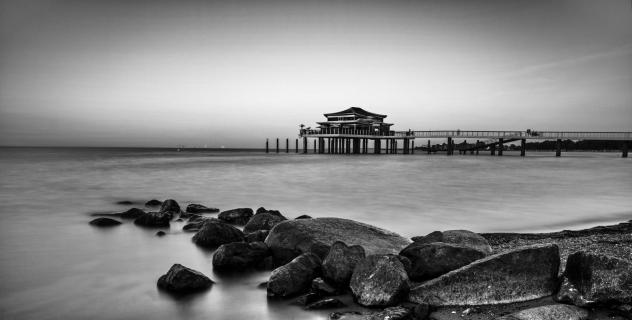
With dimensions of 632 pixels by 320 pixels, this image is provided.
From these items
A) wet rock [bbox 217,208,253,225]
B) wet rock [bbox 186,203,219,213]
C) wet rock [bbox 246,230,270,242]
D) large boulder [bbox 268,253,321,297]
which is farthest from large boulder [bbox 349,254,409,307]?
wet rock [bbox 186,203,219,213]

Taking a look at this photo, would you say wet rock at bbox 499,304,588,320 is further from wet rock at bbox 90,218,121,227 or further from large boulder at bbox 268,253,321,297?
→ wet rock at bbox 90,218,121,227

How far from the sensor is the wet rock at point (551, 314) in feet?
12.2

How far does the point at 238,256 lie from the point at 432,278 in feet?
9.32

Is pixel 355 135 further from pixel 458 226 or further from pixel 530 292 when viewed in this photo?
pixel 530 292

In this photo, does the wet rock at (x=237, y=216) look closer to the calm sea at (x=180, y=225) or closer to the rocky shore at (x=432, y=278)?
the calm sea at (x=180, y=225)

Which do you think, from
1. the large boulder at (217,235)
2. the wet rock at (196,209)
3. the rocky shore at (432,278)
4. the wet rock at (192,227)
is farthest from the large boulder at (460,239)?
the wet rock at (196,209)

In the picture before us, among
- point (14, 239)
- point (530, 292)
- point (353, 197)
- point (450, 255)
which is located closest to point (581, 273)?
point (530, 292)

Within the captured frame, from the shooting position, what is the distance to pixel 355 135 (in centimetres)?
5969

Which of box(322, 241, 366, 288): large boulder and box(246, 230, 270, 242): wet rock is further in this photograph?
box(246, 230, 270, 242): wet rock

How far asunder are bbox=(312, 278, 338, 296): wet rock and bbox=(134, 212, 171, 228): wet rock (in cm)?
558

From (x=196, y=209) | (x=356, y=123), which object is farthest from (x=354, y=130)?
(x=196, y=209)

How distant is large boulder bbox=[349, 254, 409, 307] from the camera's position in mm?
4273

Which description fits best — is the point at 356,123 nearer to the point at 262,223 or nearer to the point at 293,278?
the point at 262,223

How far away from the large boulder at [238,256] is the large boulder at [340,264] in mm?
1516
